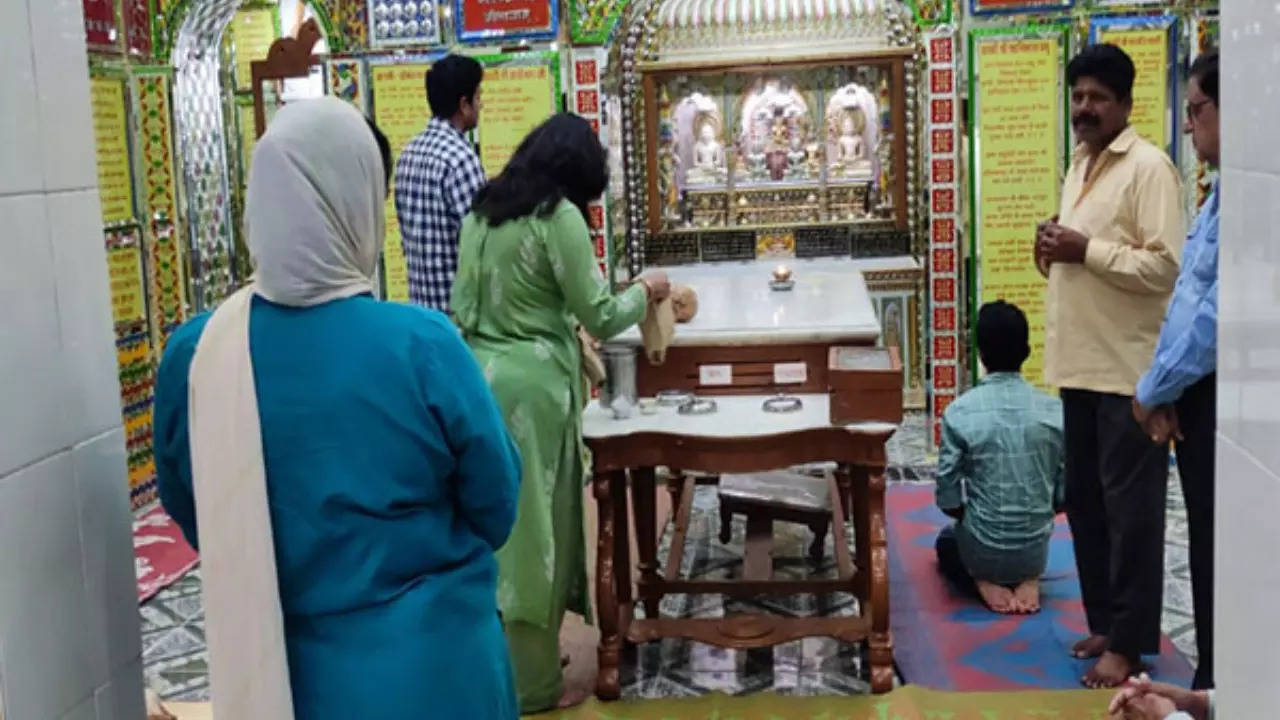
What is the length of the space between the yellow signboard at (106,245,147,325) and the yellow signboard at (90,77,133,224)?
0.51ft

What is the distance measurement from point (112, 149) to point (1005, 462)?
427 cm

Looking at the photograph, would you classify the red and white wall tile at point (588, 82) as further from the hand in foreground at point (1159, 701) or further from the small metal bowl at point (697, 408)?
the hand in foreground at point (1159, 701)

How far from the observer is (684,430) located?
3.67 m

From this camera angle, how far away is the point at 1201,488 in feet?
10.2

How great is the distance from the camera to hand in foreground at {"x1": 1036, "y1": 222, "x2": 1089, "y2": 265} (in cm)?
360

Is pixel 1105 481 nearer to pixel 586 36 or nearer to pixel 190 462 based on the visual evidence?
pixel 190 462

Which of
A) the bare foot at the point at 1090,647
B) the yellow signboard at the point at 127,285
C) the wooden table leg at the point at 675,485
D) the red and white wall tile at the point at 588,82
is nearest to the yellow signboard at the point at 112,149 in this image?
the yellow signboard at the point at 127,285

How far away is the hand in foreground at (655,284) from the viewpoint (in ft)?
12.2

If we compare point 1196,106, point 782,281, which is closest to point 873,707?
point 1196,106

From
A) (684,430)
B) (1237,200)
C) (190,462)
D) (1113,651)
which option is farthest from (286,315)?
(1113,651)

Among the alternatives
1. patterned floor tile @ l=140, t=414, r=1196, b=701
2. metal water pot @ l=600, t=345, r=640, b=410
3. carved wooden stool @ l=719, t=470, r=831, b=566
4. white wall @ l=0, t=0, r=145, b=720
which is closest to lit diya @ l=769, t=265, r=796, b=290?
carved wooden stool @ l=719, t=470, r=831, b=566

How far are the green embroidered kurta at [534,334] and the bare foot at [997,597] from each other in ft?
5.25

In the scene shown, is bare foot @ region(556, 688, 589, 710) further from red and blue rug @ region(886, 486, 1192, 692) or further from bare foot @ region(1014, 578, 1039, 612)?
bare foot @ region(1014, 578, 1039, 612)

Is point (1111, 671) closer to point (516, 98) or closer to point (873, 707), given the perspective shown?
point (873, 707)
